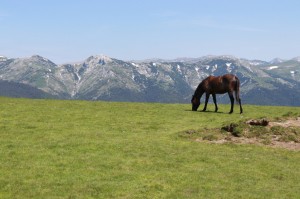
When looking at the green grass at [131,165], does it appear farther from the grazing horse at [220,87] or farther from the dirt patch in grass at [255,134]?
the grazing horse at [220,87]

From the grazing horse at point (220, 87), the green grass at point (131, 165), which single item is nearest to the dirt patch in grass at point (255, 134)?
the green grass at point (131, 165)

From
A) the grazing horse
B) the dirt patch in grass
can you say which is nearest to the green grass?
the dirt patch in grass

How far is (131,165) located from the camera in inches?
659

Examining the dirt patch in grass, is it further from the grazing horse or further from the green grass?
the grazing horse

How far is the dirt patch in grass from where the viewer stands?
74.2 feet

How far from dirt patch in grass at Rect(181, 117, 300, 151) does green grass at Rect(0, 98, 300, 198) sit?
1.17m

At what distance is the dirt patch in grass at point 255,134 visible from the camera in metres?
22.6

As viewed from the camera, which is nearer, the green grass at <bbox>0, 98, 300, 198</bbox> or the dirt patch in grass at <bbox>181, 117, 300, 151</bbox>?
the green grass at <bbox>0, 98, 300, 198</bbox>

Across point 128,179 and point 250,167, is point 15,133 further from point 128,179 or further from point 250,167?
point 250,167

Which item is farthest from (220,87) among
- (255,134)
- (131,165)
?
Result: (131,165)

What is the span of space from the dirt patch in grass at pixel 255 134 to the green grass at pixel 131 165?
117 centimetres

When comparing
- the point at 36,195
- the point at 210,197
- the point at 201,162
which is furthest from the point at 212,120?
the point at 36,195

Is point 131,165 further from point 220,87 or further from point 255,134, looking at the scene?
point 220,87

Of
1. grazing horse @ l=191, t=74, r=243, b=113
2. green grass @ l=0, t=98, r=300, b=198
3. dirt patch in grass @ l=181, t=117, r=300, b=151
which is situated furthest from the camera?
grazing horse @ l=191, t=74, r=243, b=113
